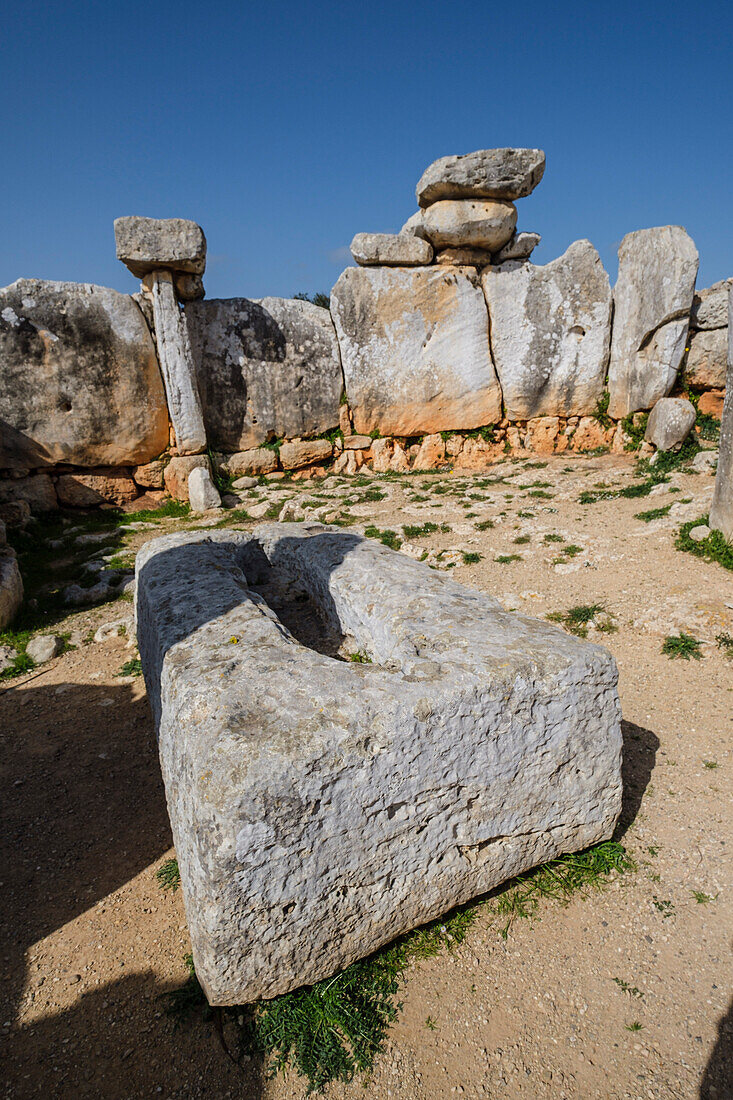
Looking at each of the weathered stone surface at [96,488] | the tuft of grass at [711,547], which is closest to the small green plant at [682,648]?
the tuft of grass at [711,547]

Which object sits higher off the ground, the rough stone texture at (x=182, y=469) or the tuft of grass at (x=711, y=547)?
the rough stone texture at (x=182, y=469)

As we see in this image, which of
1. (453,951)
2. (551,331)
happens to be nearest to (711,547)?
(453,951)

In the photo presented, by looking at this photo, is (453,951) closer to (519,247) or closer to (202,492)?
(202,492)

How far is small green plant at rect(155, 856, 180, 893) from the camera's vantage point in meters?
2.95

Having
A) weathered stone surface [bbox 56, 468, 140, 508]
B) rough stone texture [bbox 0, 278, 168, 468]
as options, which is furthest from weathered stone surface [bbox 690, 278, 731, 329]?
weathered stone surface [bbox 56, 468, 140, 508]

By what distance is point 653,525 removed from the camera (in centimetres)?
731

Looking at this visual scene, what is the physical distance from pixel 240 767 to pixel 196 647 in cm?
87

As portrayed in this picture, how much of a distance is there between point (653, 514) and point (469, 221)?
6669 mm

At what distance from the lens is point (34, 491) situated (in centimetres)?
1005

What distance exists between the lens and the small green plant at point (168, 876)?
2.95 metres

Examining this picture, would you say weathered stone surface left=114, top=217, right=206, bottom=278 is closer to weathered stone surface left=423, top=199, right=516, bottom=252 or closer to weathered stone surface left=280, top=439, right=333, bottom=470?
weathered stone surface left=280, top=439, right=333, bottom=470

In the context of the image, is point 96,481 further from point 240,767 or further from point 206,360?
point 240,767

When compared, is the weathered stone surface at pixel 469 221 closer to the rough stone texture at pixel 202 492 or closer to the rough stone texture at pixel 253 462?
the rough stone texture at pixel 253 462

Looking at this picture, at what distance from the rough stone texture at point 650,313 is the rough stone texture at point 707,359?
0.33 meters
